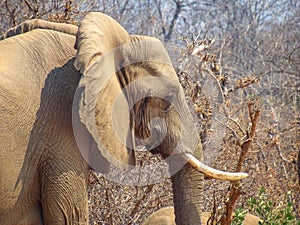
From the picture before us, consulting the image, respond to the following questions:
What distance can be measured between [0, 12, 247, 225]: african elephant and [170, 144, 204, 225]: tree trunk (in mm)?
79

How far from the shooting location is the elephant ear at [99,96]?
294 cm

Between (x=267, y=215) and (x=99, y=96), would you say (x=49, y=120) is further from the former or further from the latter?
(x=267, y=215)

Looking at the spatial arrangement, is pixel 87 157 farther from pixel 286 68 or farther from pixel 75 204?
pixel 286 68

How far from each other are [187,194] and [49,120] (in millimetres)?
767

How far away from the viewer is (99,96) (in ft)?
9.87

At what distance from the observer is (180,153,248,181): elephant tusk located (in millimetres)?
3363

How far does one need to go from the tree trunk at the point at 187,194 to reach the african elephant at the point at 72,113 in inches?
3.1

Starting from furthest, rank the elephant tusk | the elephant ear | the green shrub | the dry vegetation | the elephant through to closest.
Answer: the dry vegetation → the elephant → the green shrub → the elephant tusk → the elephant ear

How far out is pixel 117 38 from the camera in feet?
10.6

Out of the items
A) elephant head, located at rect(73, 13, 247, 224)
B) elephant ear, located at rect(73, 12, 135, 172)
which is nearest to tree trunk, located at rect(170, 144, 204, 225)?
elephant head, located at rect(73, 13, 247, 224)


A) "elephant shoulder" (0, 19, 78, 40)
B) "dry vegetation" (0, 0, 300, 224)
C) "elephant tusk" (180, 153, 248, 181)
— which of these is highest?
"elephant shoulder" (0, 19, 78, 40)

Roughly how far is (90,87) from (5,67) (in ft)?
1.25

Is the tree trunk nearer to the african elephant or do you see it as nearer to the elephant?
the african elephant

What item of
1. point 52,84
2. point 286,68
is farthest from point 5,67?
point 286,68
